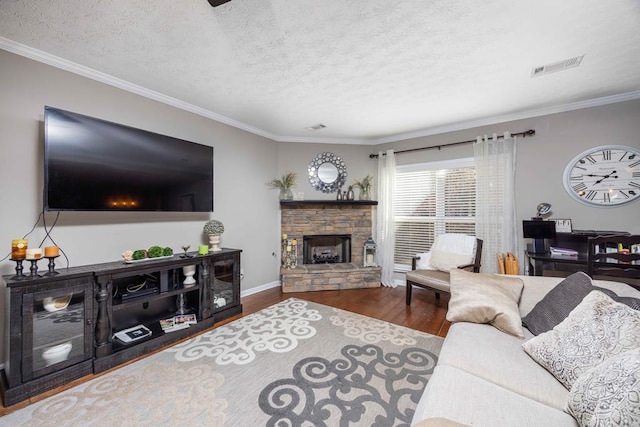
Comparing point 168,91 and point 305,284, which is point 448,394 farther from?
point 168,91

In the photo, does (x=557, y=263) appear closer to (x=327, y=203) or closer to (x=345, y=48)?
(x=327, y=203)

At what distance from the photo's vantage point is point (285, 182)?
4250 mm

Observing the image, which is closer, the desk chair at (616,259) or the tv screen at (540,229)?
the desk chair at (616,259)

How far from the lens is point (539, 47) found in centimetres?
197

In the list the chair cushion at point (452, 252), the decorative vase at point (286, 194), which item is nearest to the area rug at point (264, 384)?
the chair cushion at point (452, 252)

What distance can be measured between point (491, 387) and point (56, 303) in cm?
279

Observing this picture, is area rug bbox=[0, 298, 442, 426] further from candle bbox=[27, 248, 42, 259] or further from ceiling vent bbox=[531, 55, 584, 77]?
Answer: ceiling vent bbox=[531, 55, 584, 77]

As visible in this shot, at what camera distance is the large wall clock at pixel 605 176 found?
8.93 feet

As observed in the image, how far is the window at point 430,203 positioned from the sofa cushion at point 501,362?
251 cm

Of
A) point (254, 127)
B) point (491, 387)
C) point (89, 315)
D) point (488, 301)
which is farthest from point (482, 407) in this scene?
point (254, 127)

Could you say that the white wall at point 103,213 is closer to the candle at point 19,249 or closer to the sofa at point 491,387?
the candle at point 19,249

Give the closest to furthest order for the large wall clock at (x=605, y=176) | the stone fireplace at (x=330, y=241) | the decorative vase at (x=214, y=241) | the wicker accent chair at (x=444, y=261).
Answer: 1. the large wall clock at (x=605, y=176)
2. the decorative vase at (x=214, y=241)
3. the wicker accent chair at (x=444, y=261)
4. the stone fireplace at (x=330, y=241)

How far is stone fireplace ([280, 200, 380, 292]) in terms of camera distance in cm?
393

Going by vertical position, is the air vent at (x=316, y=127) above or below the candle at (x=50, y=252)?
above
